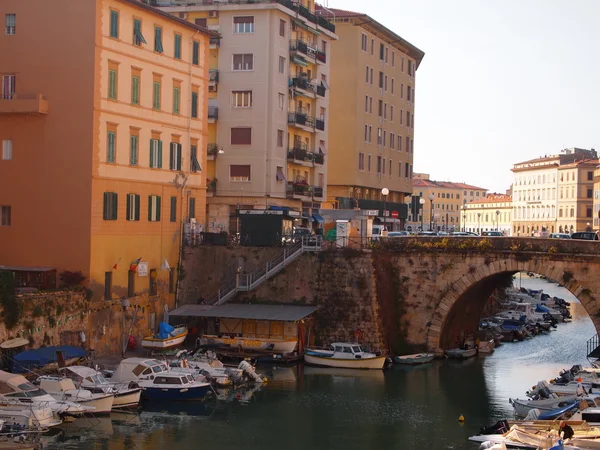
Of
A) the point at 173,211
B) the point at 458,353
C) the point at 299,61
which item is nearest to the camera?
the point at 173,211

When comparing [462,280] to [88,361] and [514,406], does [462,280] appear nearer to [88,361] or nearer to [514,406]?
[514,406]

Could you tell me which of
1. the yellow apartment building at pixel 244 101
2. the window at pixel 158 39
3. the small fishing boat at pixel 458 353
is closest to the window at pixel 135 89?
the window at pixel 158 39

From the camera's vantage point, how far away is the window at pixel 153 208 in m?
62.3

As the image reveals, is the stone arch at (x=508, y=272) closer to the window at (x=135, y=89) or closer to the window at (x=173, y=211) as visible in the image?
the window at (x=173, y=211)

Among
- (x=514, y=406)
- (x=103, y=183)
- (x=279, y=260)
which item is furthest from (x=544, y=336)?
(x=103, y=183)

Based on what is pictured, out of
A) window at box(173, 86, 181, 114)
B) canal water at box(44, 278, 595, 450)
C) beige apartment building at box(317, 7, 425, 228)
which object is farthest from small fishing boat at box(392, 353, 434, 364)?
beige apartment building at box(317, 7, 425, 228)

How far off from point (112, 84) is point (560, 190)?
13612 centimetres

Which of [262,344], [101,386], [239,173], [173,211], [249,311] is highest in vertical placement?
[239,173]

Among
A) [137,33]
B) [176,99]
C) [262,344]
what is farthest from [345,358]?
[137,33]

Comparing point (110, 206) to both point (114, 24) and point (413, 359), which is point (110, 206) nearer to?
point (114, 24)

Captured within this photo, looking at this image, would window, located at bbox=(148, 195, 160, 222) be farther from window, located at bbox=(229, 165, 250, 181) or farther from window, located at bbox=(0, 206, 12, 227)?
window, located at bbox=(229, 165, 250, 181)

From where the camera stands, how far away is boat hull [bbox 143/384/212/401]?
50375 millimetres

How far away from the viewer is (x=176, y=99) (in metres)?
64.9

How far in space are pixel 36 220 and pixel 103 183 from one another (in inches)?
164
